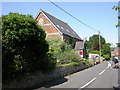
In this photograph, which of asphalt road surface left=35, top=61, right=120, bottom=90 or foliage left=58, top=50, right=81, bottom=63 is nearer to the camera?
asphalt road surface left=35, top=61, right=120, bottom=90

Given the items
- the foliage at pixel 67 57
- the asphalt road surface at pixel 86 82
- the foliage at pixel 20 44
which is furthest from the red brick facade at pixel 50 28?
the foliage at pixel 20 44

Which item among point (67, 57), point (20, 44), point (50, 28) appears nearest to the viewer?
point (20, 44)

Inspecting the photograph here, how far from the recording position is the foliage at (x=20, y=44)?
7.63m

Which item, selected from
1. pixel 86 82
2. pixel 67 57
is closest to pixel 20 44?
pixel 86 82

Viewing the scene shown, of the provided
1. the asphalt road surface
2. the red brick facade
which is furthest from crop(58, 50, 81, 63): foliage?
the red brick facade

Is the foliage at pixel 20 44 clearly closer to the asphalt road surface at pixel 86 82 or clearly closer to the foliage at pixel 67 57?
the asphalt road surface at pixel 86 82

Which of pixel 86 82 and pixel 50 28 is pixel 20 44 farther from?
pixel 50 28

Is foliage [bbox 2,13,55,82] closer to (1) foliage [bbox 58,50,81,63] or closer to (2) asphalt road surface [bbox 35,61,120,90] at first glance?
(2) asphalt road surface [bbox 35,61,120,90]

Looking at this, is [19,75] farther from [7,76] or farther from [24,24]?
[24,24]

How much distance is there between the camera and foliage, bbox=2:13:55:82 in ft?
25.0

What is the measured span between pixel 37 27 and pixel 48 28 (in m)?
26.5

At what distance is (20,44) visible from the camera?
8.21 meters

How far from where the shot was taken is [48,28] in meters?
35.3

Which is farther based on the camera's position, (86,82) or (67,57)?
(67,57)
